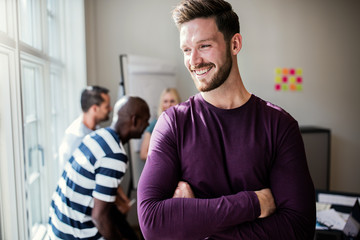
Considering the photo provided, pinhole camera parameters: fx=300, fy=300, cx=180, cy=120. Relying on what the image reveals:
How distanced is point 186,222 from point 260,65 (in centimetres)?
380

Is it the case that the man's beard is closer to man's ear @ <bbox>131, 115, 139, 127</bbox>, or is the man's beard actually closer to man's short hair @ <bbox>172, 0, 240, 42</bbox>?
man's short hair @ <bbox>172, 0, 240, 42</bbox>

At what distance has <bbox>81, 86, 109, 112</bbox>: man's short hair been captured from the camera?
8.95 feet

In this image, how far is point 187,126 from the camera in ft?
3.54

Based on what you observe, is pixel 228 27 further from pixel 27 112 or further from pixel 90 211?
pixel 27 112

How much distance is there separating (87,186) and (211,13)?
1071 millimetres

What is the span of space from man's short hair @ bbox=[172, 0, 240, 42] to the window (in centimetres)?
82

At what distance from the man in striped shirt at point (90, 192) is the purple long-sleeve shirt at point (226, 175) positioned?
1.84 ft

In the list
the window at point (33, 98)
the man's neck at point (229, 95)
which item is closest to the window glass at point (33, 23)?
the window at point (33, 98)

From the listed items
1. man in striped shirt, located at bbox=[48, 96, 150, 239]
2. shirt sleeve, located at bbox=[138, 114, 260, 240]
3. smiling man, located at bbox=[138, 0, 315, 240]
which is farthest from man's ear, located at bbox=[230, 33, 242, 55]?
man in striped shirt, located at bbox=[48, 96, 150, 239]

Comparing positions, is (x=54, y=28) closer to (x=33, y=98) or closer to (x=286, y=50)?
(x=33, y=98)

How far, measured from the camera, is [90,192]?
5.18 ft

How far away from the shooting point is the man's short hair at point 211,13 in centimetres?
103

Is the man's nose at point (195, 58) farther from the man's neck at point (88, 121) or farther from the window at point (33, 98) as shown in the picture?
the man's neck at point (88, 121)

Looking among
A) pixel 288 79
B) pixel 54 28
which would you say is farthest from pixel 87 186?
pixel 288 79
